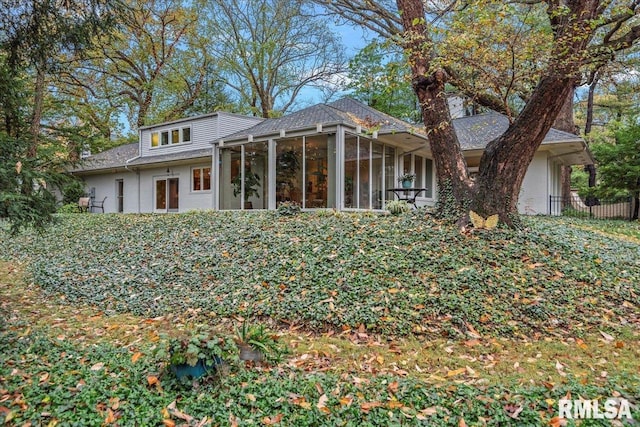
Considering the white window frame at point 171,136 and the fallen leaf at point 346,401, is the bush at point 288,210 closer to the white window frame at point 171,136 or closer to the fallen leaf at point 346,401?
the fallen leaf at point 346,401

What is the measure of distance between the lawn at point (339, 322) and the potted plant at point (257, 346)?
0.47 ft

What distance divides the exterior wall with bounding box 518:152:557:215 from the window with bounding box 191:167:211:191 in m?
11.4

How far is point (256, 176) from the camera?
1211cm

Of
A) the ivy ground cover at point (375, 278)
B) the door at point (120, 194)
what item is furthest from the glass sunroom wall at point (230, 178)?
the door at point (120, 194)

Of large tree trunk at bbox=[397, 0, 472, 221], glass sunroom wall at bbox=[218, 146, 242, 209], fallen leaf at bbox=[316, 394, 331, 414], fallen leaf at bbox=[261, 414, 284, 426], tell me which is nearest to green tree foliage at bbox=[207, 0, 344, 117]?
glass sunroom wall at bbox=[218, 146, 242, 209]

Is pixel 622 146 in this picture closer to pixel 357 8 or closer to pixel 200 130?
pixel 357 8

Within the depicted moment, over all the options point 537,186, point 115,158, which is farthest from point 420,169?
point 115,158

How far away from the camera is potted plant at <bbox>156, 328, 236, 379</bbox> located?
2.84m

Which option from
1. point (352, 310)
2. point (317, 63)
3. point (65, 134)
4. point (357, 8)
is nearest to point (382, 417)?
point (352, 310)

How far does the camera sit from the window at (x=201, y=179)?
14969mm

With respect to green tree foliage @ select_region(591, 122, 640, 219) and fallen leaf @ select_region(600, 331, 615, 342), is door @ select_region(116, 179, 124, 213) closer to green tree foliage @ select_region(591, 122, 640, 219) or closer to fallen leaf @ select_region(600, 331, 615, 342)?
fallen leaf @ select_region(600, 331, 615, 342)

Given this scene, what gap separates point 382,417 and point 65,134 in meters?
5.42

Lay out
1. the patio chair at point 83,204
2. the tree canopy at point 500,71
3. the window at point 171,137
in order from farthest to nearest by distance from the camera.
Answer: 1. the patio chair at point 83,204
2. the window at point 171,137
3. the tree canopy at point 500,71

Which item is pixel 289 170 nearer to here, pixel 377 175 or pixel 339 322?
pixel 377 175
